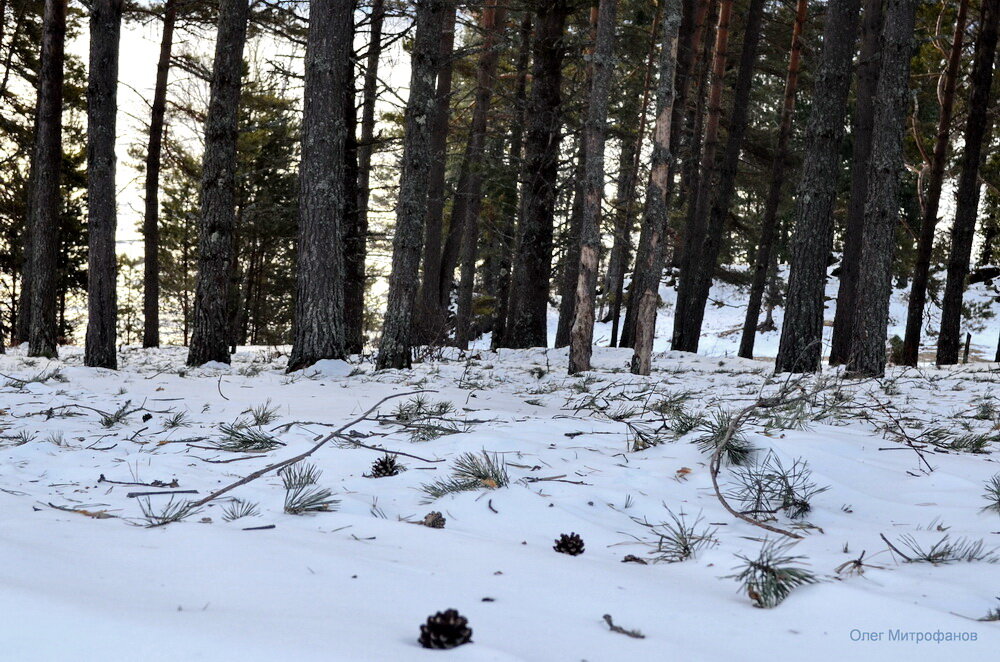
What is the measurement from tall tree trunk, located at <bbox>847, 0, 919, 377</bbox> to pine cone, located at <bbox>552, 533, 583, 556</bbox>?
7.32 m

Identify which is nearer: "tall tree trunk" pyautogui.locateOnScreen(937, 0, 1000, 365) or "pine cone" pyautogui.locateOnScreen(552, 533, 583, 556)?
"pine cone" pyautogui.locateOnScreen(552, 533, 583, 556)

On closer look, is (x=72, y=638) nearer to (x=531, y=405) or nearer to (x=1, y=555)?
(x=1, y=555)

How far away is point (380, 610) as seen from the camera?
137cm

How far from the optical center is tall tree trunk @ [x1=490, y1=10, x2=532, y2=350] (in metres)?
13.8

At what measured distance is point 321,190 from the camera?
304 inches

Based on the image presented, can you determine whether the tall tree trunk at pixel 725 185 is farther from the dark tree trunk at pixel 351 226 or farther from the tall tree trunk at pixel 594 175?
the dark tree trunk at pixel 351 226

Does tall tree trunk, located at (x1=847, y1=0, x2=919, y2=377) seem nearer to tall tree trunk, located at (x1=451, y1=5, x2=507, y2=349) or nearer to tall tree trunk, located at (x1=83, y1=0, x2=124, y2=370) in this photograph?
tall tree trunk, located at (x1=451, y1=5, x2=507, y2=349)

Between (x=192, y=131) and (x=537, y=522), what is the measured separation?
52.4 ft

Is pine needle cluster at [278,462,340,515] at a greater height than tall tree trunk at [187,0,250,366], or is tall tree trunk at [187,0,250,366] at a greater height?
tall tree trunk at [187,0,250,366]

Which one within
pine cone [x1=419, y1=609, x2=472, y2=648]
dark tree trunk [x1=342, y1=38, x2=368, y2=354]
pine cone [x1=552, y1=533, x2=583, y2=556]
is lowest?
pine cone [x1=552, y1=533, x2=583, y2=556]

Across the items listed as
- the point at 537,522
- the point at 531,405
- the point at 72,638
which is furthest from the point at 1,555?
the point at 531,405

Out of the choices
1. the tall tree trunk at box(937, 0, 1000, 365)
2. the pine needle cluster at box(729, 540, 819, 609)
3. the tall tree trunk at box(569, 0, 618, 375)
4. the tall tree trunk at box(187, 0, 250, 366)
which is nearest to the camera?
the pine needle cluster at box(729, 540, 819, 609)

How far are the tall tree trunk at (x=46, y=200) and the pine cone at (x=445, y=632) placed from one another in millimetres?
11730

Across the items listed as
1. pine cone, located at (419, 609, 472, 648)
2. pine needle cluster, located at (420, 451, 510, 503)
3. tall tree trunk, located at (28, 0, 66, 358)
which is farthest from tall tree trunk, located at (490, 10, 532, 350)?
pine cone, located at (419, 609, 472, 648)
